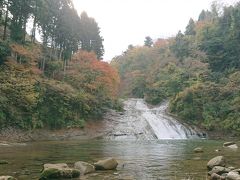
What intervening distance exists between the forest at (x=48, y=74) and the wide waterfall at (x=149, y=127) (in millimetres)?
3775

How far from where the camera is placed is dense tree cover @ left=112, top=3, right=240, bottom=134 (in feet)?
183

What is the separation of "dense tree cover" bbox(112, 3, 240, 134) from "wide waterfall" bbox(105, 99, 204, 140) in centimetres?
347

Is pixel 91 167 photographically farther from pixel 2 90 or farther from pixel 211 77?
pixel 211 77

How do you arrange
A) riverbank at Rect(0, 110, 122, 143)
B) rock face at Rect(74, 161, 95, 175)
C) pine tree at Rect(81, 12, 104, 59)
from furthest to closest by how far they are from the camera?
1. pine tree at Rect(81, 12, 104, 59)
2. riverbank at Rect(0, 110, 122, 143)
3. rock face at Rect(74, 161, 95, 175)

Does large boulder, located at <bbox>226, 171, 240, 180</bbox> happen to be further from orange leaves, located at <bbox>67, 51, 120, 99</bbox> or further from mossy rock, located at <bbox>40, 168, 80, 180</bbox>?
orange leaves, located at <bbox>67, 51, 120, 99</bbox>

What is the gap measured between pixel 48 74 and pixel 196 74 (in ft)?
98.6

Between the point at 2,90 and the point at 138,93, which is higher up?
the point at 138,93

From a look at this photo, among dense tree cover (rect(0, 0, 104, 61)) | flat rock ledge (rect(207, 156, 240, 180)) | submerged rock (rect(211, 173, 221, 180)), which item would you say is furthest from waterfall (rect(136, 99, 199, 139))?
submerged rock (rect(211, 173, 221, 180))

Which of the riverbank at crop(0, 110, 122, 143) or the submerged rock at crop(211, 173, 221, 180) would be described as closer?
the submerged rock at crop(211, 173, 221, 180)

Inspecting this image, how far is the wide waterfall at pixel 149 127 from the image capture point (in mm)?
49250

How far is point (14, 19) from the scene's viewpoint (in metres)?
53.8

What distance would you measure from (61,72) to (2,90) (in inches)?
747

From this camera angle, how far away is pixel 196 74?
7381 cm

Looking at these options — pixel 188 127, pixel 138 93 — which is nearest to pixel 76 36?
pixel 188 127
